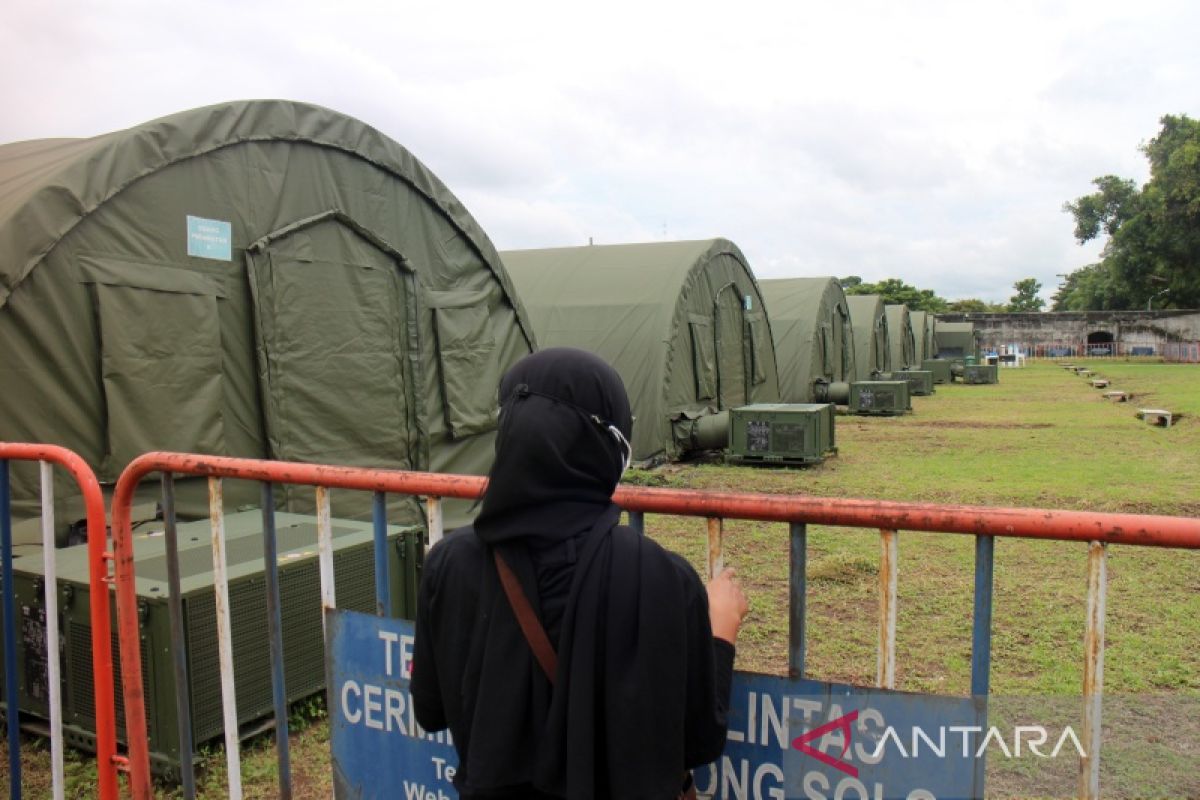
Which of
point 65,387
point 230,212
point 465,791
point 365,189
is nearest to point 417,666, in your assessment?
point 465,791

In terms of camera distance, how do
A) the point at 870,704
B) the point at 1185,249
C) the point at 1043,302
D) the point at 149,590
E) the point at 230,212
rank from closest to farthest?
the point at 870,704 < the point at 149,590 < the point at 230,212 < the point at 1185,249 < the point at 1043,302

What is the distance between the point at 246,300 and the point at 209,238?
1.48ft

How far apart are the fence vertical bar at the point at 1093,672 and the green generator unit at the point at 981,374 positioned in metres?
34.2

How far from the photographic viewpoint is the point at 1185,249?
40688mm

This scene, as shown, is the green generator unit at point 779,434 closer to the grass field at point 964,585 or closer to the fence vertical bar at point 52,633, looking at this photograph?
the grass field at point 964,585

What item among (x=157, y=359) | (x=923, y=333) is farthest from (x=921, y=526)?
(x=923, y=333)

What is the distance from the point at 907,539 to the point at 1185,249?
1655 inches

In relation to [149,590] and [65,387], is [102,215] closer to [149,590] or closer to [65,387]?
[65,387]

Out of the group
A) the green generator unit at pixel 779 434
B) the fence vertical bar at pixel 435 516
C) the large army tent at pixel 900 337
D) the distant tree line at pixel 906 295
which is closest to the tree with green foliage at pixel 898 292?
the distant tree line at pixel 906 295

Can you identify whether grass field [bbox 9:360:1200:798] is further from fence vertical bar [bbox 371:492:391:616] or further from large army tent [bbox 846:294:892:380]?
large army tent [bbox 846:294:892:380]

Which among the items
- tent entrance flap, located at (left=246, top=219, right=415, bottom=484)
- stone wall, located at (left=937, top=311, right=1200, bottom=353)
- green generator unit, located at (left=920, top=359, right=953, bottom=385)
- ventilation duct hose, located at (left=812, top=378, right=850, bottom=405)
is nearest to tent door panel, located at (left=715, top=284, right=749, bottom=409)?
ventilation duct hose, located at (left=812, top=378, right=850, bottom=405)

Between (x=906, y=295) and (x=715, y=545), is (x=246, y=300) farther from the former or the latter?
(x=906, y=295)

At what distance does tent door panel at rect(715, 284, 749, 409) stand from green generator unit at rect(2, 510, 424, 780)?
10.7 metres

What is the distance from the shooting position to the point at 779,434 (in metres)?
12.1
